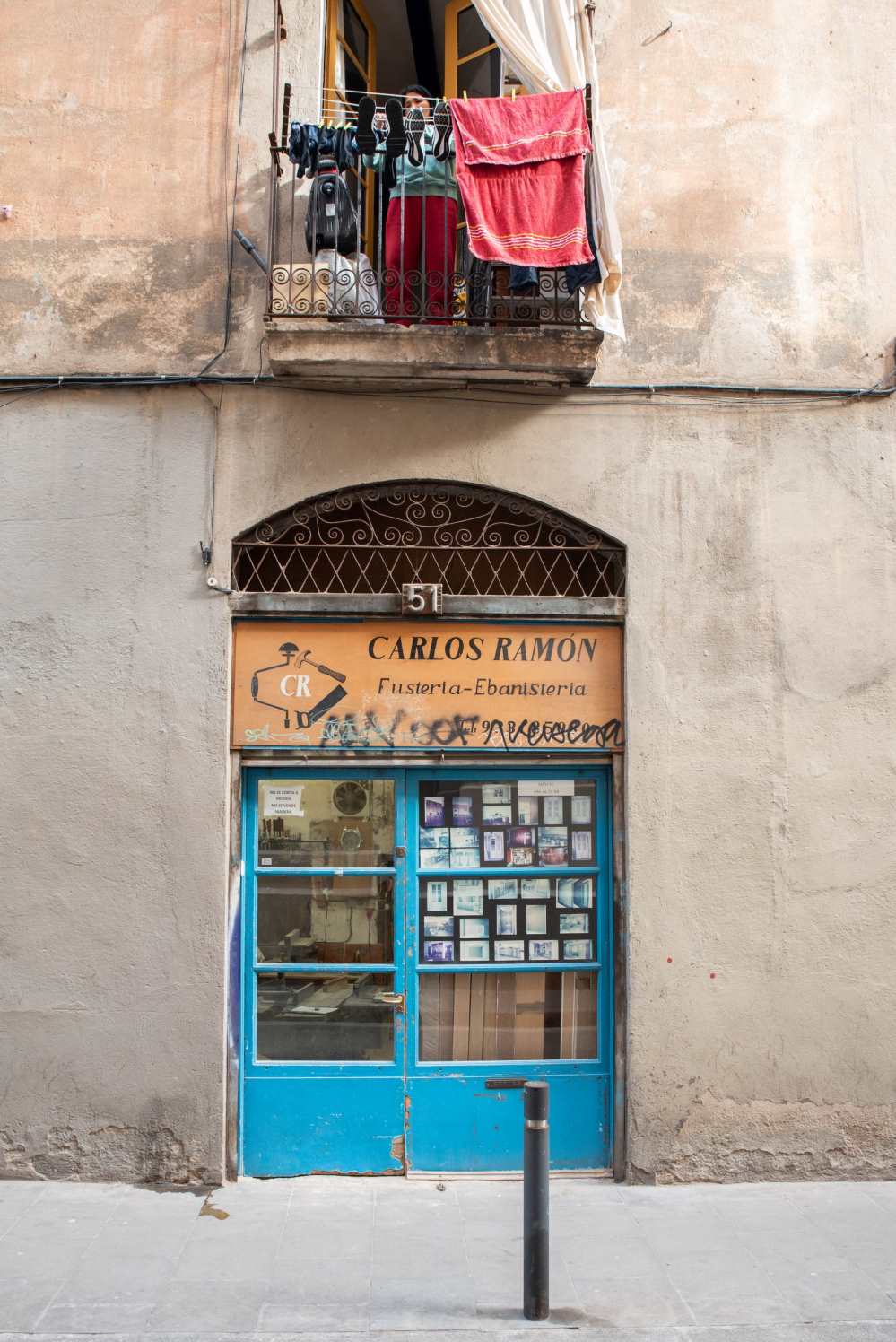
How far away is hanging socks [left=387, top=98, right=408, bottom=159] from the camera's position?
20.6 ft

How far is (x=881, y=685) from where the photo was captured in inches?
252

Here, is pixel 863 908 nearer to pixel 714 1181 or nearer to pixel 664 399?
pixel 714 1181

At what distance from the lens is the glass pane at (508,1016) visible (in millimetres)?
6340

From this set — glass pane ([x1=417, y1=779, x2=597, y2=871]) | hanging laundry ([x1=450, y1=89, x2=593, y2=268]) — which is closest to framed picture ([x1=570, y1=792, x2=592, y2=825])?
glass pane ([x1=417, y1=779, x2=597, y2=871])

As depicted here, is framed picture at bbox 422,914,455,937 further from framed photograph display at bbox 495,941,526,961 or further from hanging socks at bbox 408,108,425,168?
hanging socks at bbox 408,108,425,168

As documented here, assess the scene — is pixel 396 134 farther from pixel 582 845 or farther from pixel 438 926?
pixel 438 926

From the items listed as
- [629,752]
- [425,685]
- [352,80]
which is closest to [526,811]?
[629,752]

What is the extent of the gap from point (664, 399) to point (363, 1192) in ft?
16.2

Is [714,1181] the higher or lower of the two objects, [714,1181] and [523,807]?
the lower

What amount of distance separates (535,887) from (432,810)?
0.79m

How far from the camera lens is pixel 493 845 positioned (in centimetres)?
646

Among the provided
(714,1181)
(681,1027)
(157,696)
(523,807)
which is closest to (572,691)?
(523,807)

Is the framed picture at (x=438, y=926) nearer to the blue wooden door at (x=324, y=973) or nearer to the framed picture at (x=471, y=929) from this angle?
the framed picture at (x=471, y=929)

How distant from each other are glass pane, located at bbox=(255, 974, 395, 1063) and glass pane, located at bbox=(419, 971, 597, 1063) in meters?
0.27
